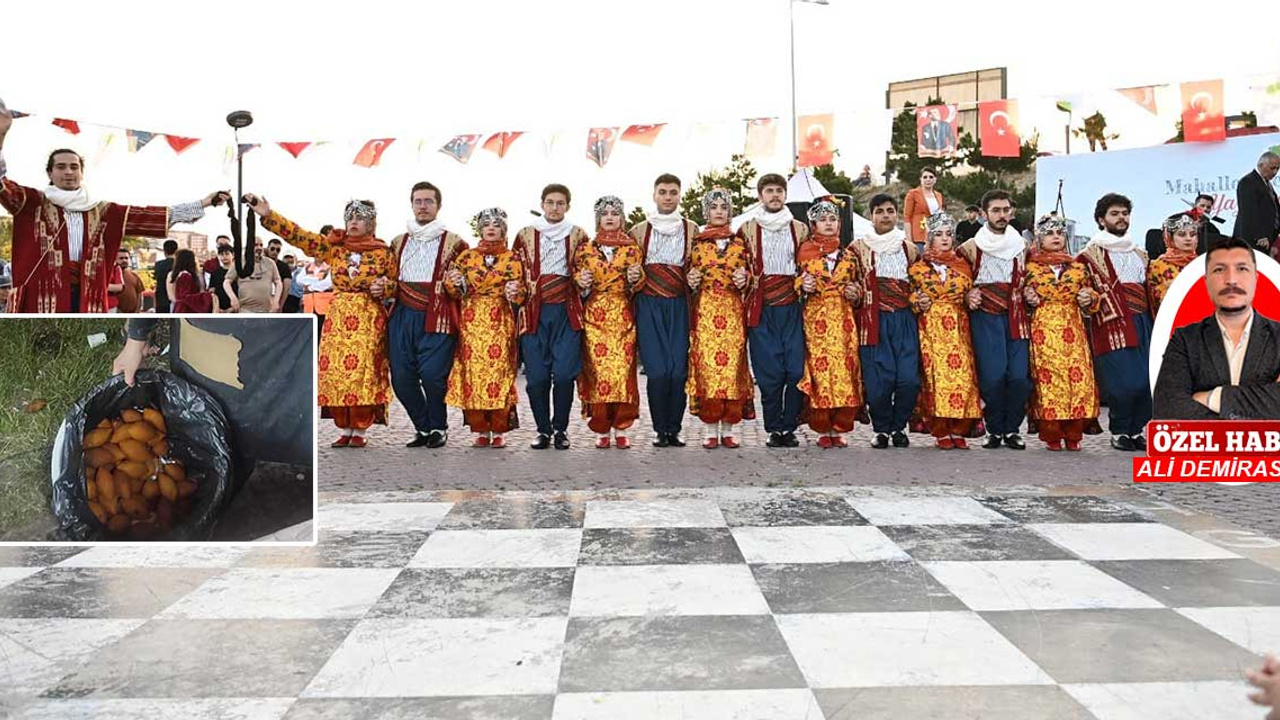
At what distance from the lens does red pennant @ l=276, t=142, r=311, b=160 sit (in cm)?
1252

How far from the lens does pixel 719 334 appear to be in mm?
6160

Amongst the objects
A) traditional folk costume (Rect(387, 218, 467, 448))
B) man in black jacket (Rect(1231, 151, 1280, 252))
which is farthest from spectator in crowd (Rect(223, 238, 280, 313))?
man in black jacket (Rect(1231, 151, 1280, 252))

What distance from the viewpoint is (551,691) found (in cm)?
212

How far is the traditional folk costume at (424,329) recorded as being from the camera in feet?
20.3

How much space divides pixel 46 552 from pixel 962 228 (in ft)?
27.4

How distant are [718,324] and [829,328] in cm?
70

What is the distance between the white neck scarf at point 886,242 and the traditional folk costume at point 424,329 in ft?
8.89

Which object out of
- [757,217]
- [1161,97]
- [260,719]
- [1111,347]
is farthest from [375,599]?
[1161,97]

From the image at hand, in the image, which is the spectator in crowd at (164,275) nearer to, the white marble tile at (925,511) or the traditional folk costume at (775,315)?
the traditional folk costume at (775,315)

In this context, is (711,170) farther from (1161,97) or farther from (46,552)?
(46,552)

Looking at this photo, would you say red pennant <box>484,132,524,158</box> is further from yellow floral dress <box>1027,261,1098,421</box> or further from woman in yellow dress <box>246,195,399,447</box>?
yellow floral dress <box>1027,261,1098,421</box>

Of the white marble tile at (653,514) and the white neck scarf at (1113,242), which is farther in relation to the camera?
the white neck scarf at (1113,242)

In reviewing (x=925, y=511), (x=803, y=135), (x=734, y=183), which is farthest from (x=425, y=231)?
(x=734, y=183)

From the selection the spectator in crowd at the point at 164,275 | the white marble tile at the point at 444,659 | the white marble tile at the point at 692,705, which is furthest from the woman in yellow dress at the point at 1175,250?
the spectator in crowd at the point at 164,275
